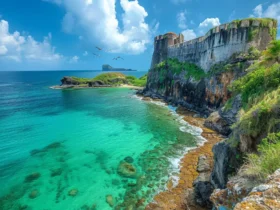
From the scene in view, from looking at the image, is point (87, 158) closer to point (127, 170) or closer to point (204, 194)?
point (127, 170)

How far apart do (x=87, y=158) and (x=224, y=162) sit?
12.6m

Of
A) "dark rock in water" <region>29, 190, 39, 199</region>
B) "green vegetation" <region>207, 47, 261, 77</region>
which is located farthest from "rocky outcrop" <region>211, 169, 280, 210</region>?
"green vegetation" <region>207, 47, 261, 77</region>

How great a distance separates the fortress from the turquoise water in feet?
44.3

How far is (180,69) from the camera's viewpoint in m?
43.4

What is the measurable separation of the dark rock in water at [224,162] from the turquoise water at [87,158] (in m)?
4.66

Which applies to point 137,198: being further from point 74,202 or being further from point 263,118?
point 263,118

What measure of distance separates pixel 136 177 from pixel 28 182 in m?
8.11

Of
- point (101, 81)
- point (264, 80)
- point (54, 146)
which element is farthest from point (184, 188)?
point (101, 81)

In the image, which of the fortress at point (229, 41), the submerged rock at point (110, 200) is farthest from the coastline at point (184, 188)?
the fortress at point (229, 41)

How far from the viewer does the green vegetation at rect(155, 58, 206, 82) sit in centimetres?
3682

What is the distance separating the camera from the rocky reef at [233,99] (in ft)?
15.2

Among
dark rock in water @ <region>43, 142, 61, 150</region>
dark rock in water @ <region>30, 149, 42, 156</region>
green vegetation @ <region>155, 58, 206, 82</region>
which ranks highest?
green vegetation @ <region>155, 58, 206, 82</region>

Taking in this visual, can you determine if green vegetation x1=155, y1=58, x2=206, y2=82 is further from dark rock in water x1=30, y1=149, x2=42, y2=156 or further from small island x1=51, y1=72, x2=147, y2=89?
small island x1=51, y1=72, x2=147, y2=89

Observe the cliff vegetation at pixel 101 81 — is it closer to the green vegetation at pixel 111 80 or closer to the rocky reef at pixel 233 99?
the green vegetation at pixel 111 80
